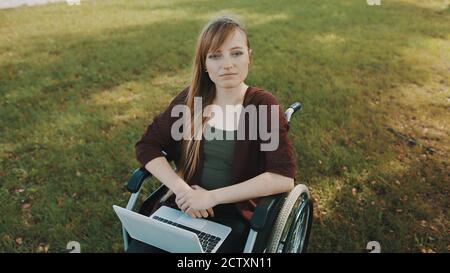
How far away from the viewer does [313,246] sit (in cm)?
298

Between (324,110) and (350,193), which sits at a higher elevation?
(324,110)

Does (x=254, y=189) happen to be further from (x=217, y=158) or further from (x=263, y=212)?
(x=217, y=158)

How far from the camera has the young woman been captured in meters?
2.06

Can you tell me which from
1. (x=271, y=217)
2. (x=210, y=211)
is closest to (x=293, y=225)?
(x=271, y=217)

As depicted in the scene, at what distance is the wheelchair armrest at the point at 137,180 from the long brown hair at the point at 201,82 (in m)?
0.23

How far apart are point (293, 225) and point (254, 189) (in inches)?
16.3

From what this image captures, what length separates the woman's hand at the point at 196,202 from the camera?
80.8 inches

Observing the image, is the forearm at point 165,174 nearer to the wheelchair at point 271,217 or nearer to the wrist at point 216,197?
the wheelchair at point 271,217

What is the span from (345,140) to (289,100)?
100 centimetres

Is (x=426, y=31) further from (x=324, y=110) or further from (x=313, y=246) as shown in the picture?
(x=313, y=246)

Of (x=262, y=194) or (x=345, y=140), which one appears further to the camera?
(x=345, y=140)

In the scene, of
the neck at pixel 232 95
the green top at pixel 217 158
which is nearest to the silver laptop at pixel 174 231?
the green top at pixel 217 158
